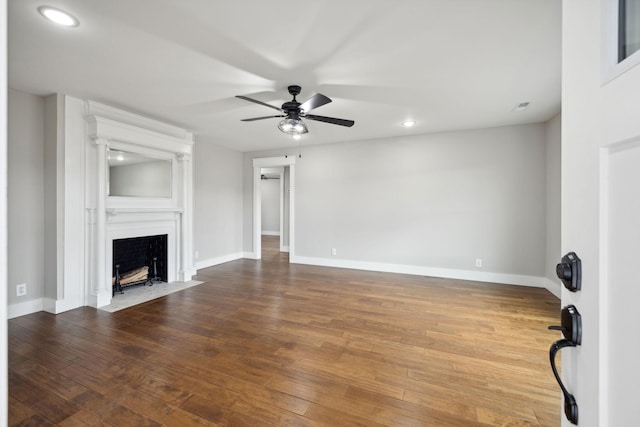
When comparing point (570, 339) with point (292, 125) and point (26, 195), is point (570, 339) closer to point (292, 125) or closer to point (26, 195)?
point (292, 125)

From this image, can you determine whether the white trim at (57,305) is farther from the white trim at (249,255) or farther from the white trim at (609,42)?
the white trim at (609,42)

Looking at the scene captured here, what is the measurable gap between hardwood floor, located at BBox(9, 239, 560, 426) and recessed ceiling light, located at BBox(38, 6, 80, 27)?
8.26 feet

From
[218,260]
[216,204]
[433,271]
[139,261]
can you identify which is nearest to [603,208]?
[433,271]

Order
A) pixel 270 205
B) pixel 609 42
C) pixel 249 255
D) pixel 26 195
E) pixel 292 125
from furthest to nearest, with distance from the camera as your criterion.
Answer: pixel 270 205 < pixel 249 255 < pixel 26 195 < pixel 292 125 < pixel 609 42

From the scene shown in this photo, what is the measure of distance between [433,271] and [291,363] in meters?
3.42

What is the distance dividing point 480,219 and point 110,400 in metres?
4.93

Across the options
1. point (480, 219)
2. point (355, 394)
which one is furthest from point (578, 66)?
point (480, 219)

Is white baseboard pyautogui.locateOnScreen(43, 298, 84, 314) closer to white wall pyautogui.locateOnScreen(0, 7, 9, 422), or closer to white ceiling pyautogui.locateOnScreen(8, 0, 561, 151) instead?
white ceiling pyautogui.locateOnScreen(8, 0, 561, 151)

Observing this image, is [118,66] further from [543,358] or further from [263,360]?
[543,358]

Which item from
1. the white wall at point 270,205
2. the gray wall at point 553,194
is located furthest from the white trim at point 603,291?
the white wall at point 270,205

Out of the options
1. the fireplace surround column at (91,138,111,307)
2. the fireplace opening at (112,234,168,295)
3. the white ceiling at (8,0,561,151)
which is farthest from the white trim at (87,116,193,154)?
the fireplace opening at (112,234,168,295)

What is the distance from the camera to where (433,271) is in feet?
15.8

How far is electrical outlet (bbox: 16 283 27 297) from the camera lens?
3.11m

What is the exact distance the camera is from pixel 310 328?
281 centimetres
